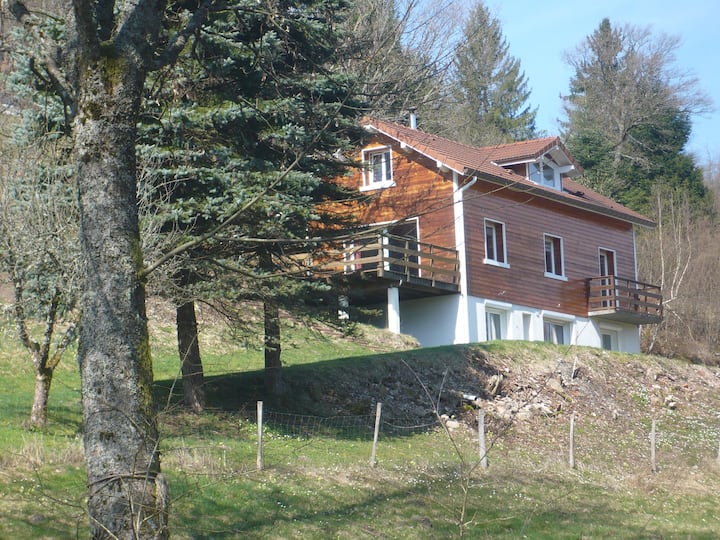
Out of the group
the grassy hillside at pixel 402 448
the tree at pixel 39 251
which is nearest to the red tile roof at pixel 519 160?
the grassy hillside at pixel 402 448

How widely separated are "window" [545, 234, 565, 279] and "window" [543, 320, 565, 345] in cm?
181

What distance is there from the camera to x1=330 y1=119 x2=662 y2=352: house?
3092 centimetres

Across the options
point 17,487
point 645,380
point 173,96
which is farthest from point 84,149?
point 645,380

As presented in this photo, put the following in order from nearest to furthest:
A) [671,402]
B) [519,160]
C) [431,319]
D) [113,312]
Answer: [113,312], [671,402], [431,319], [519,160]

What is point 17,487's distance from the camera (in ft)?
41.8

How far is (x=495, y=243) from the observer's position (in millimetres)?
34000

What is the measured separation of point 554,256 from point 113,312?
3096 centimetres

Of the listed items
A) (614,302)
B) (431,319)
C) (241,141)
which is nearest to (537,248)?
(614,302)

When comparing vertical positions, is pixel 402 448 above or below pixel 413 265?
below

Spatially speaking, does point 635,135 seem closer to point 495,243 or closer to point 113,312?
point 495,243

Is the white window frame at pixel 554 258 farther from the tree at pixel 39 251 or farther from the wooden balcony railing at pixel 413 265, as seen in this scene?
the tree at pixel 39 251

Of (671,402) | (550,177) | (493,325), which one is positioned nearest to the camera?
(671,402)

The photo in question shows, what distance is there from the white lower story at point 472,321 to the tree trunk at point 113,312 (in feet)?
76.3

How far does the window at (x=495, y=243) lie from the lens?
33.7m
